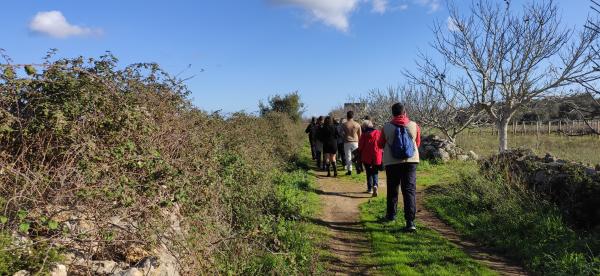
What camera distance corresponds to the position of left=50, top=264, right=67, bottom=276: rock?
308 centimetres

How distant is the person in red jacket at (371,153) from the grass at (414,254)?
217cm

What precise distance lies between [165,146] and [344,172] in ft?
27.0

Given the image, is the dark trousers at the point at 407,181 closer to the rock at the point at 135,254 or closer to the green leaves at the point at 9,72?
the rock at the point at 135,254

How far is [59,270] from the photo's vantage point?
10.2ft

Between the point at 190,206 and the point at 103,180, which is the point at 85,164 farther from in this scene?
the point at 190,206

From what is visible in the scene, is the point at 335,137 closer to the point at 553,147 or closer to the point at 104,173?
the point at 104,173

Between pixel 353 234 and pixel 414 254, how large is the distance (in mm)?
1258

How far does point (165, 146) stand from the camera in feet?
17.6

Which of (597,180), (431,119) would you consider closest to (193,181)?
(597,180)

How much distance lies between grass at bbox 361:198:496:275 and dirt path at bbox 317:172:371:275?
183 millimetres

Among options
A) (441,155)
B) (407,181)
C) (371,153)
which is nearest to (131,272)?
(407,181)

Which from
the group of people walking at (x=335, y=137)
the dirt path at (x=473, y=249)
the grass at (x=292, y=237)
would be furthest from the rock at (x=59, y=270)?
the group of people walking at (x=335, y=137)

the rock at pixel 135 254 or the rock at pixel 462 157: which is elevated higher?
the rock at pixel 462 157

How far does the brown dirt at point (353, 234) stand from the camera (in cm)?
538
